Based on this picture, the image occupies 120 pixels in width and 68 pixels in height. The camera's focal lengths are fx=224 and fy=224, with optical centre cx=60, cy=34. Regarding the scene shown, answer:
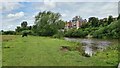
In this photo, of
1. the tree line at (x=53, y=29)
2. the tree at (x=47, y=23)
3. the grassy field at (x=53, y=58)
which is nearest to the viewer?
the grassy field at (x=53, y=58)

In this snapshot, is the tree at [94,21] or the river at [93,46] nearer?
the river at [93,46]

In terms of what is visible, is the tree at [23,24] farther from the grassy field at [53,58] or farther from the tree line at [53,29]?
the grassy field at [53,58]

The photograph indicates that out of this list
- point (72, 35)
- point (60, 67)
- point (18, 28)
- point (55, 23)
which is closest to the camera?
point (60, 67)

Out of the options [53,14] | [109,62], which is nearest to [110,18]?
[53,14]

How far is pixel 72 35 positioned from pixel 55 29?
6.16 metres

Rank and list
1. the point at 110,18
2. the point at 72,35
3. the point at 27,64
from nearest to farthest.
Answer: the point at 27,64 < the point at 72,35 < the point at 110,18

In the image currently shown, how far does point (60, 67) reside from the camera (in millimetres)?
8008

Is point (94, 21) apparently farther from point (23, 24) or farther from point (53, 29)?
point (23, 24)

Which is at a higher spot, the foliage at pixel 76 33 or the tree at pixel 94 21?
the tree at pixel 94 21

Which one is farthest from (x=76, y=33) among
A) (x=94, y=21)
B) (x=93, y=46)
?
(x=93, y=46)

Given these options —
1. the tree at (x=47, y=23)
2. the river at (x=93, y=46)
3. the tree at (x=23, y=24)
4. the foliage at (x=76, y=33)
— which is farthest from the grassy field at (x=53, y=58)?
the foliage at (x=76, y=33)

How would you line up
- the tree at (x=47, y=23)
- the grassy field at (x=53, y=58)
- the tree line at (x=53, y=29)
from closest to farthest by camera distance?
the grassy field at (x=53, y=58)
the tree line at (x=53, y=29)
the tree at (x=47, y=23)

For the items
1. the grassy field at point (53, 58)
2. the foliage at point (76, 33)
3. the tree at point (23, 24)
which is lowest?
the foliage at point (76, 33)

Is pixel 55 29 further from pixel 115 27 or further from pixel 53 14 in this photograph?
pixel 115 27
